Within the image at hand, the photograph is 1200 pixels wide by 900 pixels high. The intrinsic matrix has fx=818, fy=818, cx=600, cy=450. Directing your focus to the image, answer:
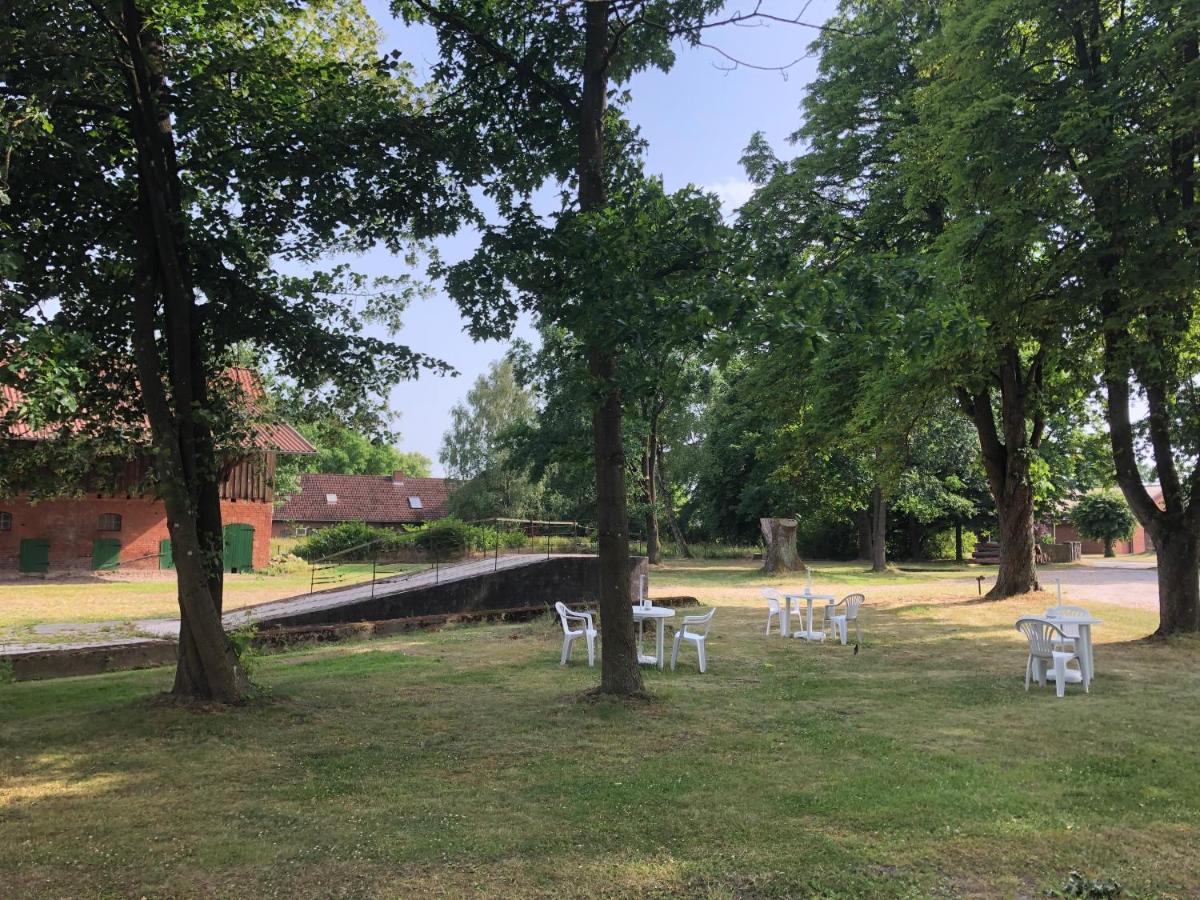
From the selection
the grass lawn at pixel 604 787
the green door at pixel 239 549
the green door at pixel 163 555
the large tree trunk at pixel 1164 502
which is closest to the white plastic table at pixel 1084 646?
the grass lawn at pixel 604 787

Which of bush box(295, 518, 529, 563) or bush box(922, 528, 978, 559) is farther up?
bush box(295, 518, 529, 563)

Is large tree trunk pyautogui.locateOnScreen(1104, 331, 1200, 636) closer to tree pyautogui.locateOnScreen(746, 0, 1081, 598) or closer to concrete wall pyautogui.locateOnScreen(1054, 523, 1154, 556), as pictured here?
tree pyautogui.locateOnScreen(746, 0, 1081, 598)

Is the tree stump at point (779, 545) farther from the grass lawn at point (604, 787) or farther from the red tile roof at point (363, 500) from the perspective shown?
the red tile roof at point (363, 500)

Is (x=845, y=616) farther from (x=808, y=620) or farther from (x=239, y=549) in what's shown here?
(x=239, y=549)

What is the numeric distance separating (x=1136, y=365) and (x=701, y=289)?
8644 millimetres

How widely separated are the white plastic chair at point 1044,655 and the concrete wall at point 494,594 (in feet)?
25.1

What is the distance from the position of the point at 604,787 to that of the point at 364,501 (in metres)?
57.3

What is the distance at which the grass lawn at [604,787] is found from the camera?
4031mm

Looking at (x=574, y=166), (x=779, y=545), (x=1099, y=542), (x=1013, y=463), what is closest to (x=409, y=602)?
(x=574, y=166)

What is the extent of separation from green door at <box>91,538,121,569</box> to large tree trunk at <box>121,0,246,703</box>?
23329mm

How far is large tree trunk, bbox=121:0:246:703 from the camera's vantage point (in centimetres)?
729

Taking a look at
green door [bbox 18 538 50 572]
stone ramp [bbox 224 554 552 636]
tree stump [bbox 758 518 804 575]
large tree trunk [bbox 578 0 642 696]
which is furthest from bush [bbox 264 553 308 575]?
large tree trunk [bbox 578 0 642 696]

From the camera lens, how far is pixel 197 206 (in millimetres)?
8633

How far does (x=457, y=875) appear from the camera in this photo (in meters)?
3.98
